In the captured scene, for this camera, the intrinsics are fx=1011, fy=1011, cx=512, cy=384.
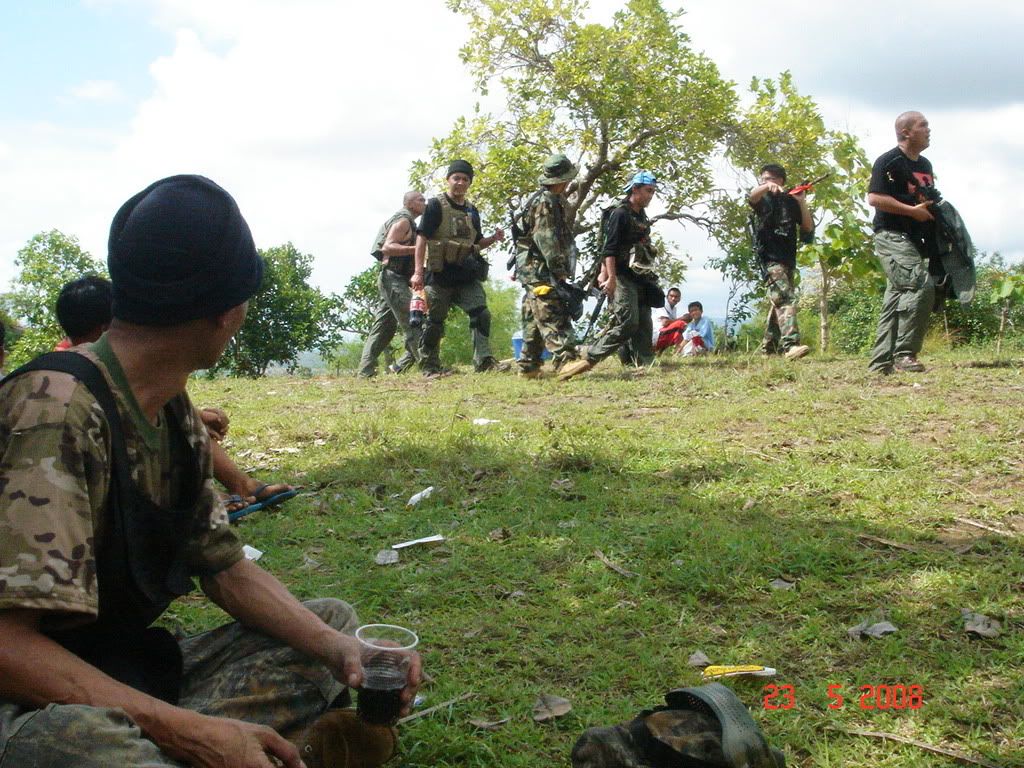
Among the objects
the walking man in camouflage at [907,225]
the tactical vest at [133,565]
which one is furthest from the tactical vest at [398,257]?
the tactical vest at [133,565]

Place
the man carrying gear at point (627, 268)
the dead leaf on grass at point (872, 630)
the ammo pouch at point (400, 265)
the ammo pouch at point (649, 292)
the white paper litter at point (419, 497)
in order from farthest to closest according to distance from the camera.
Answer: the ammo pouch at point (400, 265) → the ammo pouch at point (649, 292) → the man carrying gear at point (627, 268) → the white paper litter at point (419, 497) → the dead leaf on grass at point (872, 630)

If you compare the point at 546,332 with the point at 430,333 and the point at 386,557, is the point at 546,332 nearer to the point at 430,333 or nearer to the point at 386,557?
the point at 430,333

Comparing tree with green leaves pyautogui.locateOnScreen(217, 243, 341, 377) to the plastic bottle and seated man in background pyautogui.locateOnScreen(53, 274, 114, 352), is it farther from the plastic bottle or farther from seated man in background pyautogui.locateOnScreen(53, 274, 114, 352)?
seated man in background pyautogui.locateOnScreen(53, 274, 114, 352)

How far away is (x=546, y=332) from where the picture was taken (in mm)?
10219

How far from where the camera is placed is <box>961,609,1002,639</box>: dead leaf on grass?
3650 millimetres

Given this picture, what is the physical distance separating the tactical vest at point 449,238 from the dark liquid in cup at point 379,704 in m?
9.07

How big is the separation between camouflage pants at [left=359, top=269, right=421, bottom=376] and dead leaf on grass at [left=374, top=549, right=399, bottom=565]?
700cm

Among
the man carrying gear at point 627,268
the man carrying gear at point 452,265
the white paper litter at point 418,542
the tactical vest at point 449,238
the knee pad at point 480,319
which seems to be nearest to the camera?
the white paper litter at point 418,542

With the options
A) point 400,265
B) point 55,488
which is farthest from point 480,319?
point 55,488

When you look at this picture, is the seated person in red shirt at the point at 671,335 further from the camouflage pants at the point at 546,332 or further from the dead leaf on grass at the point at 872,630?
the dead leaf on grass at the point at 872,630

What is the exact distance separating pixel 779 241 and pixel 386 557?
804 cm

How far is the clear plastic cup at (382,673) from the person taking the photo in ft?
8.40

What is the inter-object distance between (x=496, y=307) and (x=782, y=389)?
26792 millimetres

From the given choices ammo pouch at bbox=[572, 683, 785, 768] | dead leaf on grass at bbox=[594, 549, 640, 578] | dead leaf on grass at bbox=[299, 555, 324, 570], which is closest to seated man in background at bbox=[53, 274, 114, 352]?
dead leaf on grass at bbox=[299, 555, 324, 570]
